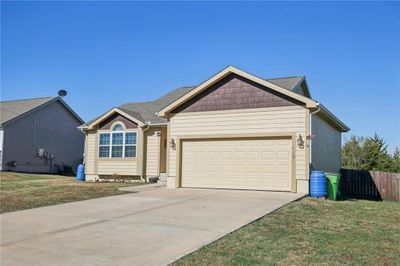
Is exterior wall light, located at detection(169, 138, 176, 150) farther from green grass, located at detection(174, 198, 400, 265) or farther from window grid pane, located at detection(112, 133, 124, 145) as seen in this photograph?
green grass, located at detection(174, 198, 400, 265)

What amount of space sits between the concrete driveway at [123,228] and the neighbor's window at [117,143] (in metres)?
8.71

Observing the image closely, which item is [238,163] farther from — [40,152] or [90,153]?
[40,152]

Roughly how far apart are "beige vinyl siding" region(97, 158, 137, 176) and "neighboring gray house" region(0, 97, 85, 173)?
10952 mm

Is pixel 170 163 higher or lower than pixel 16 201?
higher

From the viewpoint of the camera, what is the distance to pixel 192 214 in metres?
9.69

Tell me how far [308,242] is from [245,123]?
29.9 ft

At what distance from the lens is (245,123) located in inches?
619

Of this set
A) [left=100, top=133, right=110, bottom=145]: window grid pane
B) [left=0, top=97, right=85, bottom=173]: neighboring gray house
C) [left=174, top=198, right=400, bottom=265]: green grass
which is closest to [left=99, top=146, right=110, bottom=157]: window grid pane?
[left=100, top=133, right=110, bottom=145]: window grid pane

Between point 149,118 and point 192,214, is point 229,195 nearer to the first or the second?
point 192,214

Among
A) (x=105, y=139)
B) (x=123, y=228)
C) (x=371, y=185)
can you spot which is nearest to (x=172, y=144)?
(x=105, y=139)

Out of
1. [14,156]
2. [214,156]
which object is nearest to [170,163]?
[214,156]

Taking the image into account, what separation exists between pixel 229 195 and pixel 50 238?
7.57 metres

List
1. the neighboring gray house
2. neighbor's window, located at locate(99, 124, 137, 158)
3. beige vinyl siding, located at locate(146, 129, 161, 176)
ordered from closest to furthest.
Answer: beige vinyl siding, located at locate(146, 129, 161, 176)
neighbor's window, located at locate(99, 124, 137, 158)
the neighboring gray house

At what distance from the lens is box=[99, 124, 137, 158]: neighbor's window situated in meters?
21.2
